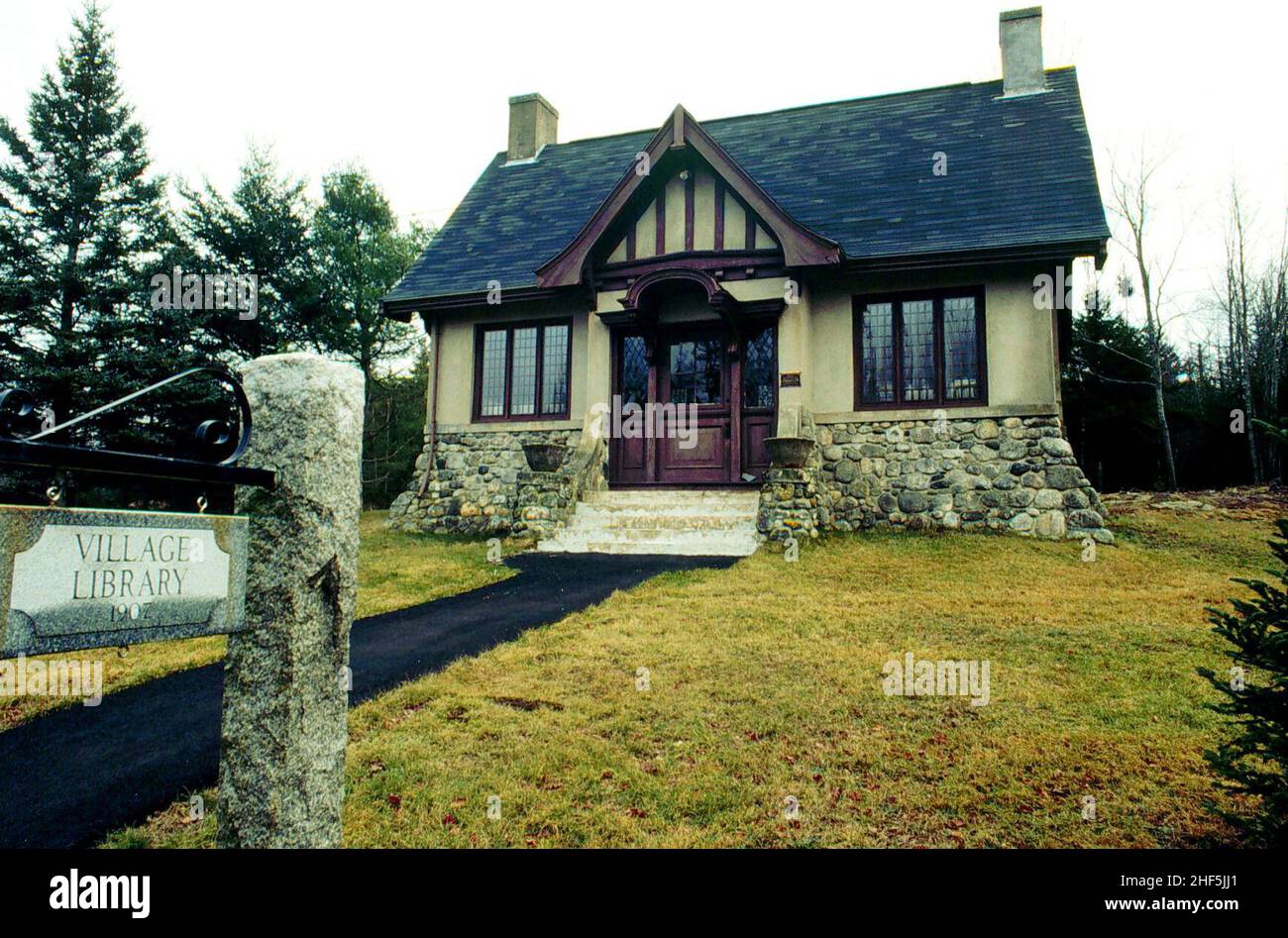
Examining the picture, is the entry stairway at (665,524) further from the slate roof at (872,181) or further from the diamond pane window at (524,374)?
the slate roof at (872,181)

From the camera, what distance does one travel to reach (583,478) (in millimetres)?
12094

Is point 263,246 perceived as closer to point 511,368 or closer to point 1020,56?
point 511,368

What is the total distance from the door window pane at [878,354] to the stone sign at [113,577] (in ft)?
36.4

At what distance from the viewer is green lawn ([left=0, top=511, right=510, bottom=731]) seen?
5.24 metres

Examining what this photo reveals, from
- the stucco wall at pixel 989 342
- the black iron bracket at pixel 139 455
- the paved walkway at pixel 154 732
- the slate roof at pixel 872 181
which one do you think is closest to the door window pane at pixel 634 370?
the slate roof at pixel 872 181

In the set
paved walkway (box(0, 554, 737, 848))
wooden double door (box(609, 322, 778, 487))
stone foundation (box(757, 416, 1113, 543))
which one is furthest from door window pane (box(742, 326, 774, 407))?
paved walkway (box(0, 554, 737, 848))

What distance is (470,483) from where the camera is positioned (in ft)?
45.2

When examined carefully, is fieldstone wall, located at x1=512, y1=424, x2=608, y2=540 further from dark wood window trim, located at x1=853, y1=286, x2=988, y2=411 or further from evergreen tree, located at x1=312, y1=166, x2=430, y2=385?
evergreen tree, located at x1=312, y1=166, x2=430, y2=385

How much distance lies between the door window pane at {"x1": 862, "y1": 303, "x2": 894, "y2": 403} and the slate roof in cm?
102

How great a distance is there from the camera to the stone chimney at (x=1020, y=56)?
14.1m

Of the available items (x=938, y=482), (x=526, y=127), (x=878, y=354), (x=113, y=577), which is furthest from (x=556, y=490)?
(x=526, y=127)

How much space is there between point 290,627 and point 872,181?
13.5 m

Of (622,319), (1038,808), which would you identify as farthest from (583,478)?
(1038,808)
